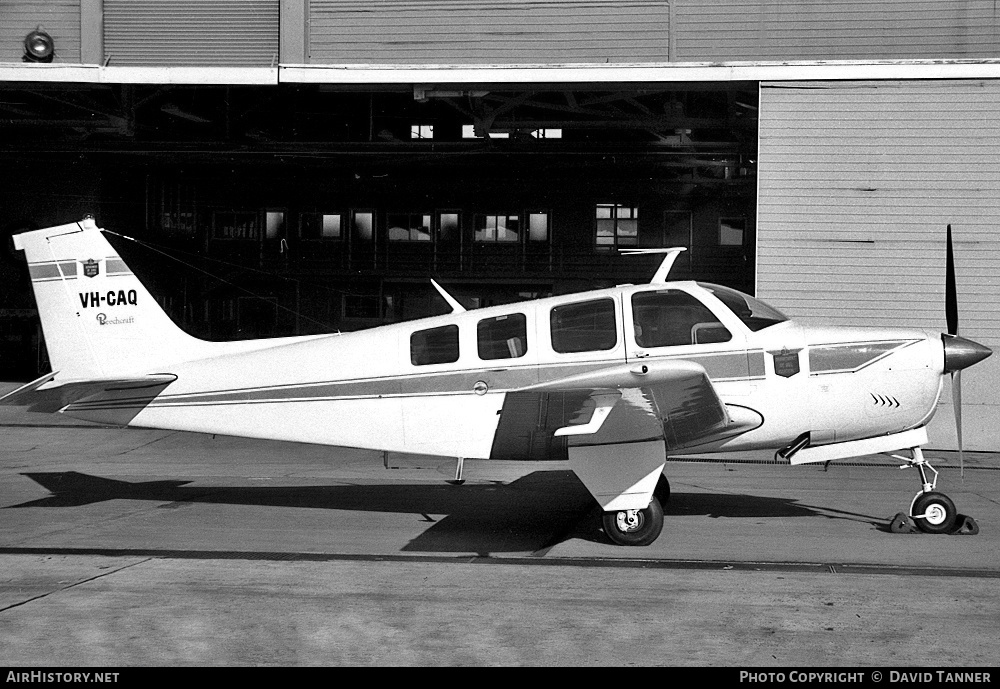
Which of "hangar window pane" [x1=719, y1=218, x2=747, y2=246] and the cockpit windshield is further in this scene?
"hangar window pane" [x1=719, y1=218, x2=747, y2=246]

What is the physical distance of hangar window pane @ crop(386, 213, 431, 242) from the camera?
37.2 metres

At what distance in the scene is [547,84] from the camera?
16.2 metres

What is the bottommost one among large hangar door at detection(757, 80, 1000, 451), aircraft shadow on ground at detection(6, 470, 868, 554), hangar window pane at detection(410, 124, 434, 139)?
aircraft shadow on ground at detection(6, 470, 868, 554)

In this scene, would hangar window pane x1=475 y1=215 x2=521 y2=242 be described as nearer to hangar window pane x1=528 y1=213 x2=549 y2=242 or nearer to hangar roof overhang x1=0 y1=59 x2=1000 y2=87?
hangar window pane x1=528 y1=213 x2=549 y2=242

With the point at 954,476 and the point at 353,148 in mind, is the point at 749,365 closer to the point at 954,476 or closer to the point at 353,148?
the point at 954,476

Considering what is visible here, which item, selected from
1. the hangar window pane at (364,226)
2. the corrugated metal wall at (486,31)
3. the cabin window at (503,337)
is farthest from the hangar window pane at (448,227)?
the cabin window at (503,337)

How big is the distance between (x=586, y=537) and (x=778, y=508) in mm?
2617

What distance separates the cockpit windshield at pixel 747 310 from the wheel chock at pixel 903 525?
7.19ft

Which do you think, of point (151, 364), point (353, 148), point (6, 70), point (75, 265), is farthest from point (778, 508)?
point (353, 148)

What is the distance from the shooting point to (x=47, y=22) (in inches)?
661

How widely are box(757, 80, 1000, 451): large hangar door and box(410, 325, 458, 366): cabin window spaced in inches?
302

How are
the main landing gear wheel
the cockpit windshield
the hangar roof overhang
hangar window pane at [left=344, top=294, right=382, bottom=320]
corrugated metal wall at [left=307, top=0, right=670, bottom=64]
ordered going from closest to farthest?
the main landing gear wheel < the cockpit windshield < the hangar roof overhang < corrugated metal wall at [left=307, top=0, right=670, bottom=64] < hangar window pane at [left=344, top=294, right=382, bottom=320]

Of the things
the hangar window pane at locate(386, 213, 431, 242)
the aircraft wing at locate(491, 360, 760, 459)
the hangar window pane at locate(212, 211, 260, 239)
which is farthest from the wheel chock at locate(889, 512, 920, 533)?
the hangar window pane at locate(212, 211, 260, 239)

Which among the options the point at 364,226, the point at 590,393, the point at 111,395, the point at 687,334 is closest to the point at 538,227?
the point at 364,226
